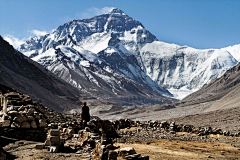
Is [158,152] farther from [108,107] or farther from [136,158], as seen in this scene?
[108,107]

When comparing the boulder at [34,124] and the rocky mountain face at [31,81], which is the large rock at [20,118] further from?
the rocky mountain face at [31,81]

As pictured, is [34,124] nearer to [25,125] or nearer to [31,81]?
[25,125]

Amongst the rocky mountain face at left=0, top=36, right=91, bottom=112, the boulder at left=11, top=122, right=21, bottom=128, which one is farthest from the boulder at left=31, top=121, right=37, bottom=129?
the rocky mountain face at left=0, top=36, right=91, bottom=112

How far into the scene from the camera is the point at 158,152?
1238cm

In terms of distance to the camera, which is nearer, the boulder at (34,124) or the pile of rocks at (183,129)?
the boulder at (34,124)

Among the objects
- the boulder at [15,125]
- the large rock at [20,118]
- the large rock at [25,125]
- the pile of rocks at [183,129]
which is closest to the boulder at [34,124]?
the large rock at [25,125]

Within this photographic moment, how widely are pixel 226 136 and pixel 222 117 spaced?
2743cm

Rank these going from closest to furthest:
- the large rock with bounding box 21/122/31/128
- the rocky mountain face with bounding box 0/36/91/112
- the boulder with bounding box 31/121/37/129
Answer: the large rock with bounding box 21/122/31/128 → the boulder with bounding box 31/121/37/129 → the rocky mountain face with bounding box 0/36/91/112

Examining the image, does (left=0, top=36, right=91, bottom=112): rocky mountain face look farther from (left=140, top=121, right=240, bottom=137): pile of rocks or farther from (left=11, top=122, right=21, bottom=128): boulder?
(left=11, top=122, right=21, bottom=128): boulder

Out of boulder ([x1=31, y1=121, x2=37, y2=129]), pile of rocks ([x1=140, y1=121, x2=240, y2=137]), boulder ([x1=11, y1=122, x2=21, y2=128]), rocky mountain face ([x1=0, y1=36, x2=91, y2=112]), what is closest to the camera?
boulder ([x1=11, y1=122, x2=21, y2=128])

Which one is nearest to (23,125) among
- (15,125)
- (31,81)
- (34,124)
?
(15,125)

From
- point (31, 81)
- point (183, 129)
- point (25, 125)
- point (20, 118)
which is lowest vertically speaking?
point (183, 129)

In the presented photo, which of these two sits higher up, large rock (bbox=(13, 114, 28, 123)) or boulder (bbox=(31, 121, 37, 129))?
large rock (bbox=(13, 114, 28, 123))

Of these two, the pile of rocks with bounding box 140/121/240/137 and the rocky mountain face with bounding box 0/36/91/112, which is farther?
the rocky mountain face with bounding box 0/36/91/112
